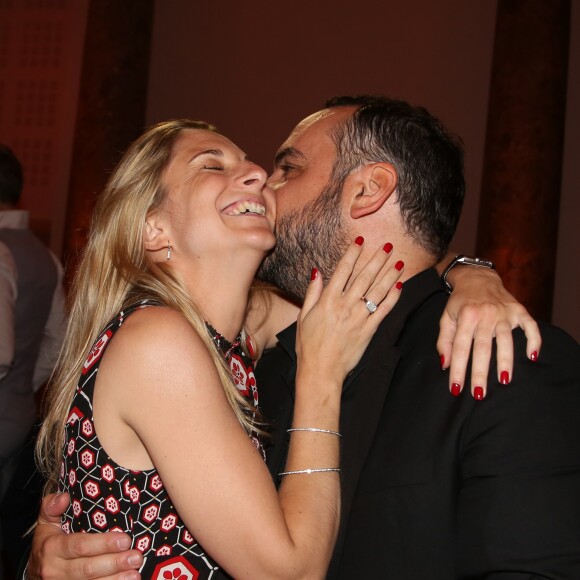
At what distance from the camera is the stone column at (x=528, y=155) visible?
5027 millimetres

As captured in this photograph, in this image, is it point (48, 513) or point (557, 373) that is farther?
point (48, 513)

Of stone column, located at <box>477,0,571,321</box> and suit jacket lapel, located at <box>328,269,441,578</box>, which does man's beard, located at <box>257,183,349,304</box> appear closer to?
suit jacket lapel, located at <box>328,269,441,578</box>

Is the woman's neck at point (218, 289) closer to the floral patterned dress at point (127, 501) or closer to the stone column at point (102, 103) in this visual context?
the floral patterned dress at point (127, 501)

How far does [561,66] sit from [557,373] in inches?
168

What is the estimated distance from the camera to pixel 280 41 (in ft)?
22.8

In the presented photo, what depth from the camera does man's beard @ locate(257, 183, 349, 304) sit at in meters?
1.92

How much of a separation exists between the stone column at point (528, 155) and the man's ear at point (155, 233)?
11.6 feet

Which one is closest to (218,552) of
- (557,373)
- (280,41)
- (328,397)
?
(328,397)

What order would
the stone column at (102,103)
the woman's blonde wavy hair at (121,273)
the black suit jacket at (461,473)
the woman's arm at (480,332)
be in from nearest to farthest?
the black suit jacket at (461,473) → the woman's arm at (480,332) → the woman's blonde wavy hair at (121,273) → the stone column at (102,103)

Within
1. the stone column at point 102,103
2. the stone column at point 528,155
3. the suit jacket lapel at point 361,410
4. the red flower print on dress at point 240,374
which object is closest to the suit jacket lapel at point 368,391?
the suit jacket lapel at point 361,410

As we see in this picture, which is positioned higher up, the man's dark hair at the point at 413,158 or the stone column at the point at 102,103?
the stone column at the point at 102,103

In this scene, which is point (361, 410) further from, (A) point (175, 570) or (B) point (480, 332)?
(A) point (175, 570)

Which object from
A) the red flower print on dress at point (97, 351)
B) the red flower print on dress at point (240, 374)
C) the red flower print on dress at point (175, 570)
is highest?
the red flower print on dress at point (97, 351)

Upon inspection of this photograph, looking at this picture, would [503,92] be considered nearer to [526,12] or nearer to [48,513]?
[526,12]
